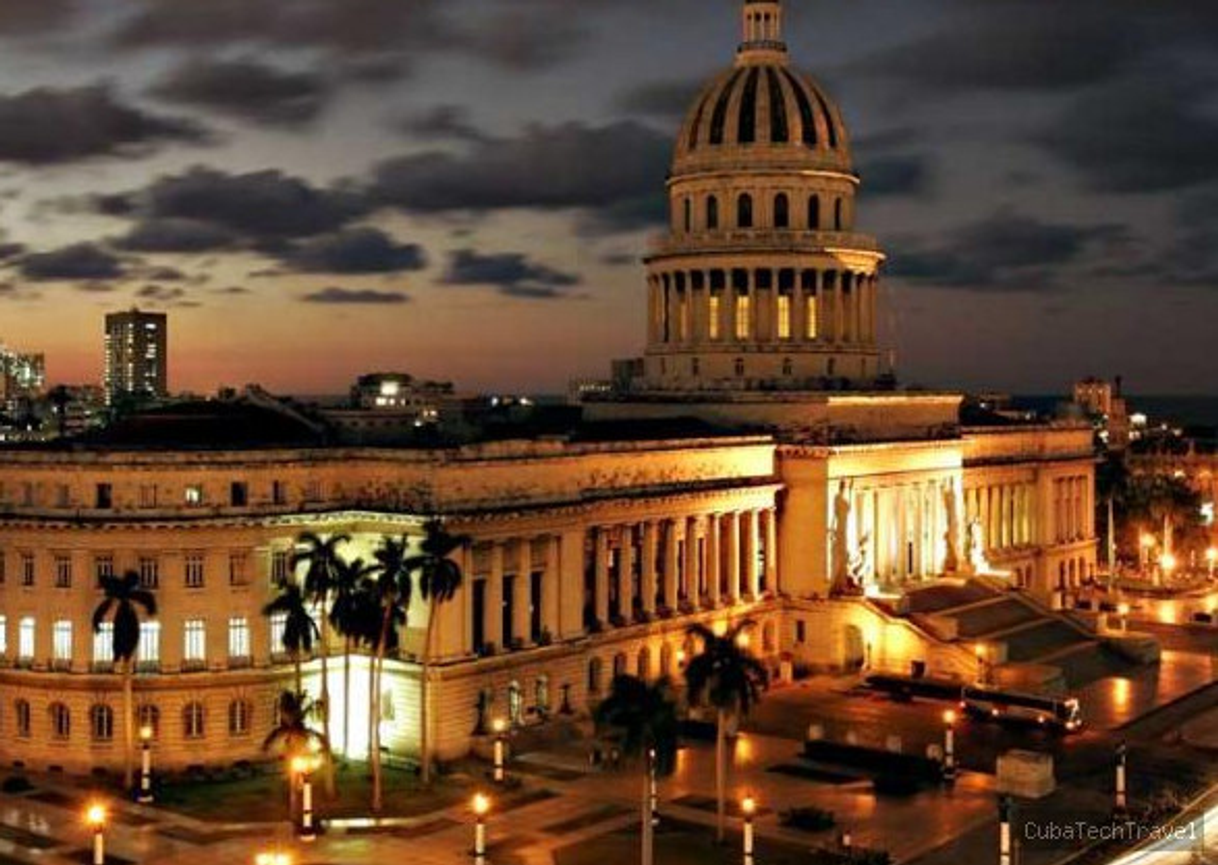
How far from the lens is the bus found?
92.1m

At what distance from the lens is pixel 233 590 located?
83.5 m

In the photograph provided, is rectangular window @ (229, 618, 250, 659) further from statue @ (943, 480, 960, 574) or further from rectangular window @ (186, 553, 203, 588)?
statue @ (943, 480, 960, 574)

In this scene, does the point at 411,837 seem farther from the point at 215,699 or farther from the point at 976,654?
the point at 976,654

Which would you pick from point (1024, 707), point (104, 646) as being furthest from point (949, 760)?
point (104, 646)

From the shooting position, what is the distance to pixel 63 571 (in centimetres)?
8275

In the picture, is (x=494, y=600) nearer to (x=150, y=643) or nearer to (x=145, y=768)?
(x=150, y=643)

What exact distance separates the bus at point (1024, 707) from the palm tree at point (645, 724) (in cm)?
3524

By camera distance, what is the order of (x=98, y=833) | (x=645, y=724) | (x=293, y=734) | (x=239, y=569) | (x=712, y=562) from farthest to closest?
(x=712, y=562), (x=239, y=569), (x=293, y=734), (x=98, y=833), (x=645, y=724)

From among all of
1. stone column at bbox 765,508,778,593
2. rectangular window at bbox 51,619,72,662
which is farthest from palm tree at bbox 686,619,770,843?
stone column at bbox 765,508,778,593

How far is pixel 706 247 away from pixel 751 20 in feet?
65.4

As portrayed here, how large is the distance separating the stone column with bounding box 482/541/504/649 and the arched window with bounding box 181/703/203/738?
49.5 feet

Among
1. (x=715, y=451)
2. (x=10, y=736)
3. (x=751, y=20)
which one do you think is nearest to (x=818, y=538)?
(x=715, y=451)

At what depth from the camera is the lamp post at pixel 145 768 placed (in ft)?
252

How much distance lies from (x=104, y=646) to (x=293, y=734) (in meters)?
15.8
